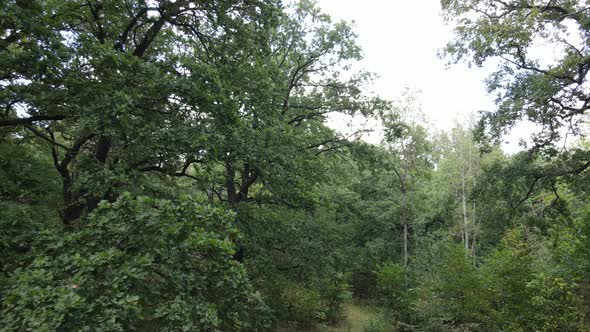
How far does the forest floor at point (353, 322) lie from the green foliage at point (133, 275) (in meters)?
11.2

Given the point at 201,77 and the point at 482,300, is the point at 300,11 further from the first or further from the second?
the point at 482,300

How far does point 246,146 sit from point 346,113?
678cm

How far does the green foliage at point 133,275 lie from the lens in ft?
10.2

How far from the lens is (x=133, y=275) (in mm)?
3412

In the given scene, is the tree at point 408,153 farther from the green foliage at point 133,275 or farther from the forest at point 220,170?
the green foliage at point 133,275

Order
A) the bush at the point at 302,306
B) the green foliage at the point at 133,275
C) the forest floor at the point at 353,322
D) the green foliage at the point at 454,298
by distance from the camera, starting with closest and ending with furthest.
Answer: the green foliage at the point at 133,275
the green foliage at the point at 454,298
the bush at the point at 302,306
the forest floor at the point at 353,322

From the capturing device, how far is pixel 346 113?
41.1 ft

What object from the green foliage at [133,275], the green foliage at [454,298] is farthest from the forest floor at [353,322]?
the green foliage at [133,275]

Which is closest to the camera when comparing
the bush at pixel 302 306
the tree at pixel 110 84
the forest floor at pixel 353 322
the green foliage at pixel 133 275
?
the green foliage at pixel 133 275

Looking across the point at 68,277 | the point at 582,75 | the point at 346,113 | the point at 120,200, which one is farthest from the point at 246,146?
the point at 582,75

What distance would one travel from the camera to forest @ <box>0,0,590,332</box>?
388 centimetres

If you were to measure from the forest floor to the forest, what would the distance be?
0.22m

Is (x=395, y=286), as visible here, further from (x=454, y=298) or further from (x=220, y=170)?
(x=220, y=170)

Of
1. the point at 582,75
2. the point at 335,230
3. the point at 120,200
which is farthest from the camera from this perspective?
the point at 335,230
